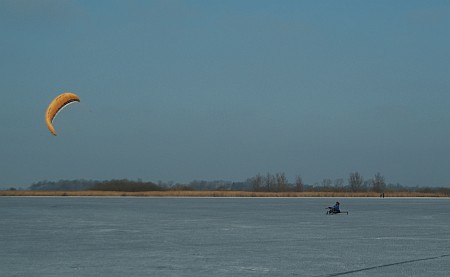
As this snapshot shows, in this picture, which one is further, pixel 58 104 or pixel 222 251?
pixel 58 104

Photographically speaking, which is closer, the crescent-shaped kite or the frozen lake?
the frozen lake

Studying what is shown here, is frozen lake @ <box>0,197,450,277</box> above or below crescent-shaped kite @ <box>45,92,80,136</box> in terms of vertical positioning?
below

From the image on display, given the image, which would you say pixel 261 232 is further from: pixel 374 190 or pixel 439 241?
pixel 374 190

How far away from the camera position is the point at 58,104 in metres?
23.3

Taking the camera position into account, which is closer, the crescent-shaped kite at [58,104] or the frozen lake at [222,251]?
the frozen lake at [222,251]

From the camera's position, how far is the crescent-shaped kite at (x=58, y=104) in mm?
22580

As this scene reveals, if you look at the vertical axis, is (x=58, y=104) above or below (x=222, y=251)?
above

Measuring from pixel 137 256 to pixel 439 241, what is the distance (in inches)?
269

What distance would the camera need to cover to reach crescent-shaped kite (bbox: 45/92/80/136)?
22.6 metres

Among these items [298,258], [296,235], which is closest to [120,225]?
[296,235]

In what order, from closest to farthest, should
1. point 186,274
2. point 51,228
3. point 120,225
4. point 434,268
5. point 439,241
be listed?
1. point 186,274
2. point 434,268
3. point 439,241
4. point 51,228
5. point 120,225

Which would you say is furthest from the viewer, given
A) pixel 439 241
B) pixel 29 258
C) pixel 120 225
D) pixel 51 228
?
pixel 120 225

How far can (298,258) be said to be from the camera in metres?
10.7

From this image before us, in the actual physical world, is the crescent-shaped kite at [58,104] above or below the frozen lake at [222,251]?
above
